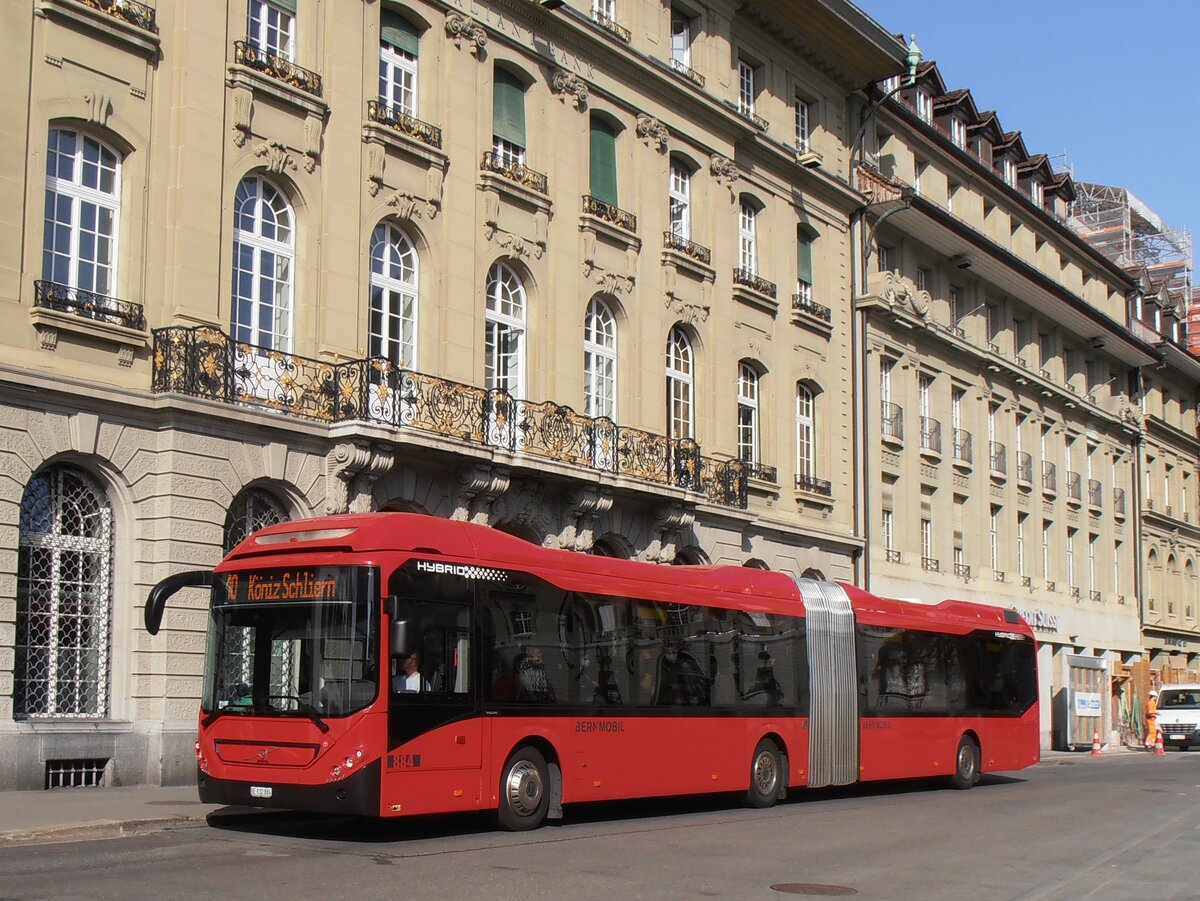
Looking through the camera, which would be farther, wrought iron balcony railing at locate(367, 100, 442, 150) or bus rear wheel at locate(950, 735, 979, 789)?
bus rear wheel at locate(950, 735, 979, 789)

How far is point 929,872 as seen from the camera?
12969mm

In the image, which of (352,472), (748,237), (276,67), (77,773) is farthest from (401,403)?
(748,237)

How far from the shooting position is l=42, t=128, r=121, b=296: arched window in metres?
19.2

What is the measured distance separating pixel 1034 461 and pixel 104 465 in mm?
36183

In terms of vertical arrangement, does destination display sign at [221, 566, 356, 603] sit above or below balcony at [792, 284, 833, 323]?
below

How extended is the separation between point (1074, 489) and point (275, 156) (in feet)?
124

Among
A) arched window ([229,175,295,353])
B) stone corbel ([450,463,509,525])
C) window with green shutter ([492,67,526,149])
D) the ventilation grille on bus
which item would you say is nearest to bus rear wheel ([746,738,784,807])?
stone corbel ([450,463,509,525])

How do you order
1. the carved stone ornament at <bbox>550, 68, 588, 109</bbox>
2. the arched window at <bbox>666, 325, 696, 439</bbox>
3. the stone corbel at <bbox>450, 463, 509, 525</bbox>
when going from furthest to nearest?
the arched window at <bbox>666, 325, 696, 439</bbox>, the carved stone ornament at <bbox>550, 68, 588, 109</bbox>, the stone corbel at <bbox>450, 463, 509, 525</bbox>

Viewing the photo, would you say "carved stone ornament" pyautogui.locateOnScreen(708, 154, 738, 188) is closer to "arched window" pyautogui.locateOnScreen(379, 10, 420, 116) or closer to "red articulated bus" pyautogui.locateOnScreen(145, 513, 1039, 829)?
"arched window" pyautogui.locateOnScreen(379, 10, 420, 116)

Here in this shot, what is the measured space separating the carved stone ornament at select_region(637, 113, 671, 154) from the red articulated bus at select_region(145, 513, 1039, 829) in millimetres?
Result: 11041

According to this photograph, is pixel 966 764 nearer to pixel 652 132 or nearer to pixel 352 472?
pixel 352 472

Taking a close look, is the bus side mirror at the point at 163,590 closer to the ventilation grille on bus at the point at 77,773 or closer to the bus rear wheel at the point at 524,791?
the bus rear wheel at the point at 524,791

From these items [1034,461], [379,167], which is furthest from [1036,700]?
[1034,461]

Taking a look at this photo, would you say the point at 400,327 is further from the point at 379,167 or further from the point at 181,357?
the point at 181,357
